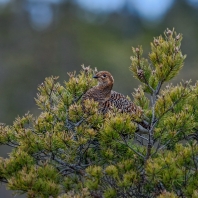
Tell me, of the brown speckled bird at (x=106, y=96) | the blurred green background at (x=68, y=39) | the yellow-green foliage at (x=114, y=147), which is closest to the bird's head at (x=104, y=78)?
the brown speckled bird at (x=106, y=96)

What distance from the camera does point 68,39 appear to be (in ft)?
66.8

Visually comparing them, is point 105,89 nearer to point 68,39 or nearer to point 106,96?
point 106,96

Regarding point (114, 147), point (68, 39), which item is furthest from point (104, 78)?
point (68, 39)

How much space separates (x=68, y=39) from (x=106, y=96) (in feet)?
54.3

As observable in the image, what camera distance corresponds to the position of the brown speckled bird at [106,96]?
380cm

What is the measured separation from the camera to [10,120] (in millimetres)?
16562

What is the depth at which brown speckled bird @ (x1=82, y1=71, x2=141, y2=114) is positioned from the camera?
3.80 m

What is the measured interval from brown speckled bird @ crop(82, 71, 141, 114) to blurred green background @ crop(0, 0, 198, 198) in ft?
41.4

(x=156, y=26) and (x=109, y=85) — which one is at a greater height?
(x=156, y=26)

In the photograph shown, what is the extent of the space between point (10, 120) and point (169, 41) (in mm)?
13608

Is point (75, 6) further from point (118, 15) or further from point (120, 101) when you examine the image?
point (120, 101)

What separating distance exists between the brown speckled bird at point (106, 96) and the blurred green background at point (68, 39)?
1262 cm

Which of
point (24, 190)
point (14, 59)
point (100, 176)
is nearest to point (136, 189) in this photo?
point (100, 176)

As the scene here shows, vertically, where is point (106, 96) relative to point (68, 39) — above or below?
below
